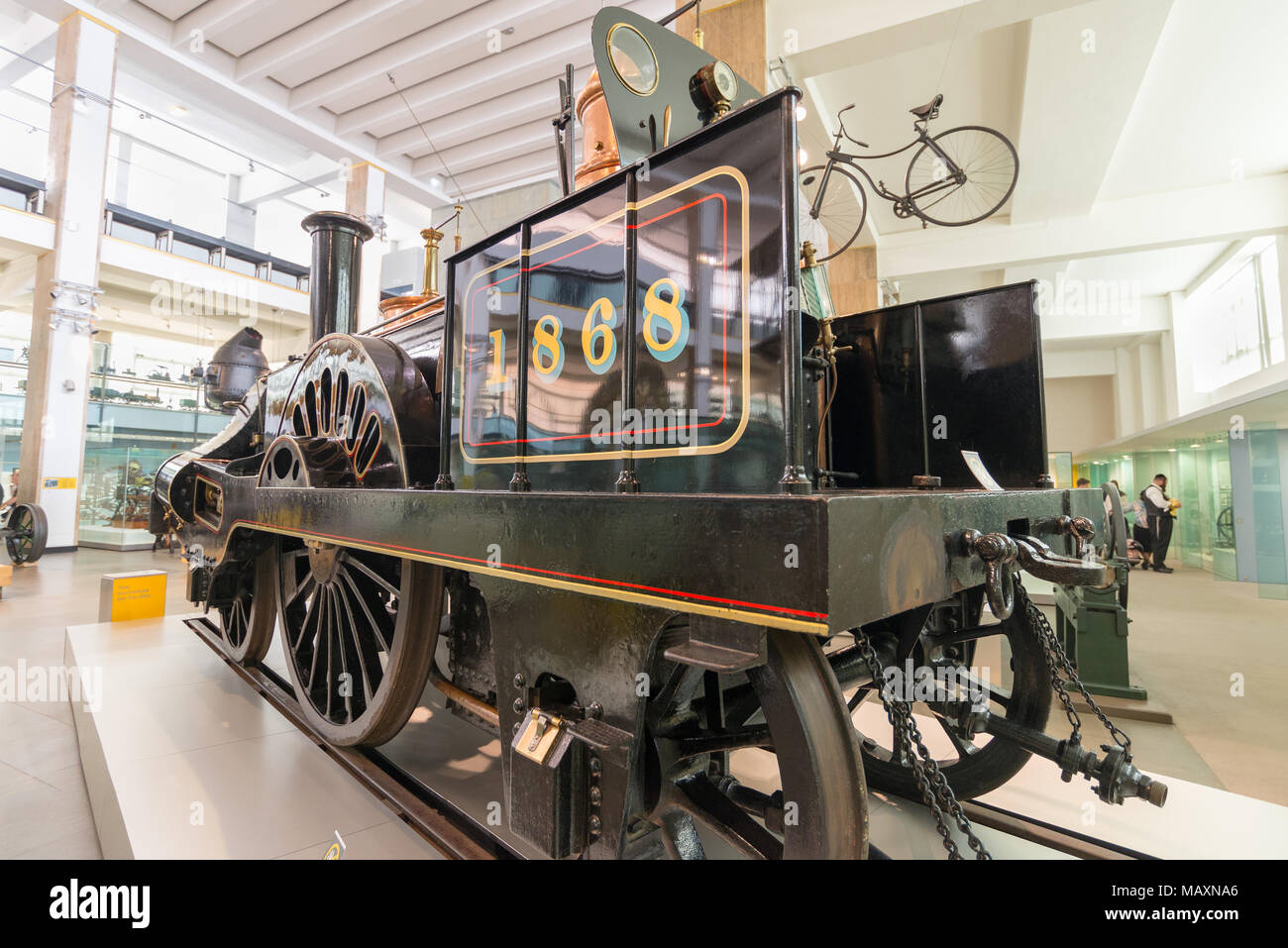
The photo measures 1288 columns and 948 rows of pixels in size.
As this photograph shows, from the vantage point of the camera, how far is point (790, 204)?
129 cm

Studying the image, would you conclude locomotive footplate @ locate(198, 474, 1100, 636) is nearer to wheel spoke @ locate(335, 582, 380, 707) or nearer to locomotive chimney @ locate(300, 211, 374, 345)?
wheel spoke @ locate(335, 582, 380, 707)

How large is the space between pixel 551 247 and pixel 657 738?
1.38 m

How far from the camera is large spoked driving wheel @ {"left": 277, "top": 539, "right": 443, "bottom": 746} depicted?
2551 mm

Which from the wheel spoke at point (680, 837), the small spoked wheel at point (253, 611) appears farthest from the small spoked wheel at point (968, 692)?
the small spoked wheel at point (253, 611)

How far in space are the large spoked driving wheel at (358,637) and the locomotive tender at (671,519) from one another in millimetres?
16

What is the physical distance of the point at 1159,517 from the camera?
13141mm

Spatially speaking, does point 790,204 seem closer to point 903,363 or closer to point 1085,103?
point 903,363

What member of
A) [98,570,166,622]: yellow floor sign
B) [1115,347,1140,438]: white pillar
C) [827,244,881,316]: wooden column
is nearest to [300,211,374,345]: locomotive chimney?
[98,570,166,622]: yellow floor sign

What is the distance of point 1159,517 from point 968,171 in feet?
30.6

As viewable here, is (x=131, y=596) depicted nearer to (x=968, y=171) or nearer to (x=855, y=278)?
(x=855, y=278)

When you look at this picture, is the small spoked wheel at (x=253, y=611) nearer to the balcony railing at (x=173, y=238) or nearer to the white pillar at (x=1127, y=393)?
the balcony railing at (x=173, y=238)
